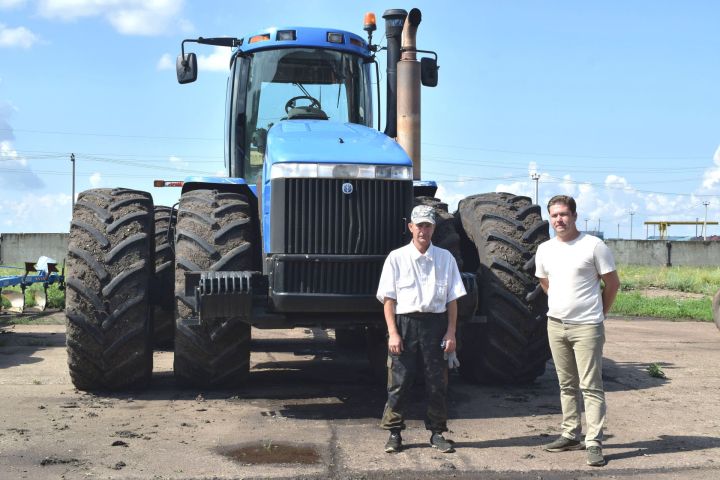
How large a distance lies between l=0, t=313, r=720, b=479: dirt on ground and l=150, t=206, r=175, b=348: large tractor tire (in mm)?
820

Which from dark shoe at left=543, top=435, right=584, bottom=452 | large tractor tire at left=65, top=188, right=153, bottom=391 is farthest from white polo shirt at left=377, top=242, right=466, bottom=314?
large tractor tire at left=65, top=188, right=153, bottom=391

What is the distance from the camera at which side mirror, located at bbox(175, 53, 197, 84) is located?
8.38m

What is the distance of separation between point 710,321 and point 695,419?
999 centimetres

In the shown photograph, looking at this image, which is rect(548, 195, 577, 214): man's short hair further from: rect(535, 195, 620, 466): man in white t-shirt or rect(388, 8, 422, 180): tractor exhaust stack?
rect(388, 8, 422, 180): tractor exhaust stack

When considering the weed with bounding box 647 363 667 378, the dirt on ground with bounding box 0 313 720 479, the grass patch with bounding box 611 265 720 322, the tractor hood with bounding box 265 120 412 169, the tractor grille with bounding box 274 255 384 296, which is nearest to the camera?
the dirt on ground with bounding box 0 313 720 479

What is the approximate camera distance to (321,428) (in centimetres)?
635

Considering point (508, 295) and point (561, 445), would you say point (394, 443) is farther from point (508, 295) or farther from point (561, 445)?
point (508, 295)

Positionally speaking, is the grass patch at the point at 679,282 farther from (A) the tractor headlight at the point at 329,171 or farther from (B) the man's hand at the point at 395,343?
(B) the man's hand at the point at 395,343

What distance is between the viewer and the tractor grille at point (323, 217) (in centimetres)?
660

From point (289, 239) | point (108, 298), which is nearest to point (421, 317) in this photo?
point (289, 239)

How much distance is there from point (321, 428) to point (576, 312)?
2072mm

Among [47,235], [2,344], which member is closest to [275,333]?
[2,344]

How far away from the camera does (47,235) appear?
1373 inches

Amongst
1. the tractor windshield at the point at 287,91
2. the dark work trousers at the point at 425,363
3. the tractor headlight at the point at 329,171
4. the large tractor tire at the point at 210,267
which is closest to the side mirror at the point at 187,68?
the tractor windshield at the point at 287,91
